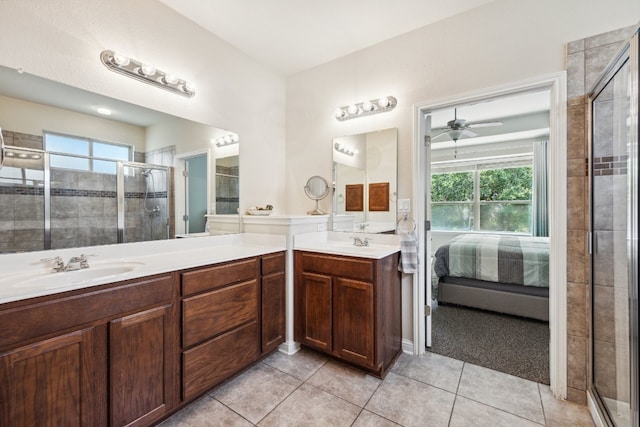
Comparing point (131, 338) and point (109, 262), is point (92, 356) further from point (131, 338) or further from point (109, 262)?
point (109, 262)

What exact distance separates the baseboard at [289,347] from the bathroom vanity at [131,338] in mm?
253

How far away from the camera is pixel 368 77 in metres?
2.51

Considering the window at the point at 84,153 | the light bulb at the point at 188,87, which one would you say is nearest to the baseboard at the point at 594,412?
the window at the point at 84,153

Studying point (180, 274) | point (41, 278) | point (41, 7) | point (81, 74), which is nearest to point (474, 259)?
point (180, 274)

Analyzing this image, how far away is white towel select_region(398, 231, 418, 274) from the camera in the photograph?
2.14 meters

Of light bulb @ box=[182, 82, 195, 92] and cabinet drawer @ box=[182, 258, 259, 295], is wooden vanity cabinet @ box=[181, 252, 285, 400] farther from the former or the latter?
light bulb @ box=[182, 82, 195, 92]

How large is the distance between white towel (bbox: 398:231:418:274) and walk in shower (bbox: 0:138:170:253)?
1.82m

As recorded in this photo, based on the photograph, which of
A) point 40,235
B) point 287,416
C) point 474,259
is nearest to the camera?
point 40,235

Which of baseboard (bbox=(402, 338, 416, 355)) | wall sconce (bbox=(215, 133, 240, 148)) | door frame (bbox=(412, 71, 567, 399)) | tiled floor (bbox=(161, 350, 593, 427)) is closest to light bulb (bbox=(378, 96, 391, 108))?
door frame (bbox=(412, 71, 567, 399))

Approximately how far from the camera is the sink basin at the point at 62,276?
1185 millimetres

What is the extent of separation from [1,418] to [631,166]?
8.80ft

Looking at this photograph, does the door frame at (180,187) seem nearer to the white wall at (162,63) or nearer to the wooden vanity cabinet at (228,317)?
the white wall at (162,63)

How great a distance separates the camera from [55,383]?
112cm

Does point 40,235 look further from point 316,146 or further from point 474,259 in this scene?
point 474,259
